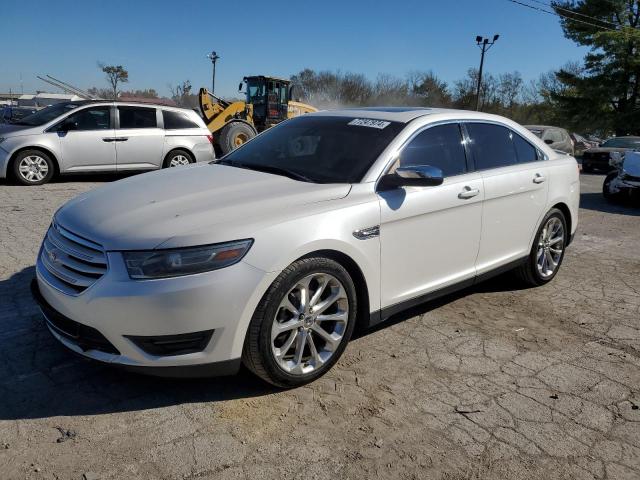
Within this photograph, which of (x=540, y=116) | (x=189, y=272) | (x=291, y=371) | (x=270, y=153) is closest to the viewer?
(x=189, y=272)

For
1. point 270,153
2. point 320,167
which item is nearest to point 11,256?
point 270,153

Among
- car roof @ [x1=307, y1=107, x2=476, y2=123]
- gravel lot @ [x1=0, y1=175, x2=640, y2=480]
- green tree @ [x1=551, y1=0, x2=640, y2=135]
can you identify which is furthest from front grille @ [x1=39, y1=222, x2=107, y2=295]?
green tree @ [x1=551, y1=0, x2=640, y2=135]

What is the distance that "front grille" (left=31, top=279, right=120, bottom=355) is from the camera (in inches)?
107

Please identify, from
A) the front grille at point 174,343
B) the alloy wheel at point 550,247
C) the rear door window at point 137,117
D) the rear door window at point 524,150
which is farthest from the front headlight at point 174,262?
the rear door window at point 137,117

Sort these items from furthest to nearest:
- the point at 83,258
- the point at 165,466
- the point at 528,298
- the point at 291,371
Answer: the point at 528,298 → the point at 291,371 → the point at 83,258 → the point at 165,466

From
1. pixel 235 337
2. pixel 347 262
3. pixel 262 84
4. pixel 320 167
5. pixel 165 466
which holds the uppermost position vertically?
pixel 262 84

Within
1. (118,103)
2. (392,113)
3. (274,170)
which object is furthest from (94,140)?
(392,113)

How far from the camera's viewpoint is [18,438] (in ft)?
8.30

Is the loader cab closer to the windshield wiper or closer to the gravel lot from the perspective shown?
the windshield wiper

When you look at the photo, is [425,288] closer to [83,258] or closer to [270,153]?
[270,153]

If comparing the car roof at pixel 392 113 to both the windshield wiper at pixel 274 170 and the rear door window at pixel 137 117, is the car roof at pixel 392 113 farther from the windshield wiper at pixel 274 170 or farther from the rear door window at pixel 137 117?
the rear door window at pixel 137 117

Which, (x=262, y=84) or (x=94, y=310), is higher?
(x=262, y=84)

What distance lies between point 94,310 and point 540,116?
5297 centimetres

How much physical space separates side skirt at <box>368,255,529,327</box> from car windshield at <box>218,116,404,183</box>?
0.87 metres
